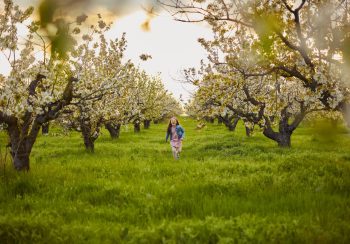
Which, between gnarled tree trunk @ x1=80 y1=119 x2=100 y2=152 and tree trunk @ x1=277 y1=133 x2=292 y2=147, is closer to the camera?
gnarled tree trunk @ x1=80 y1=119 x2=100 y2=152

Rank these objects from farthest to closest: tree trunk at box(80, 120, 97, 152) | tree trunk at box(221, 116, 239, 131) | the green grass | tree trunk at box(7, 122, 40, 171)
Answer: tree trunk at box(221, 116, 239, 131)
tree trunk at box(80, 120, 97, 152)
tree trunk at box(7, 122, 40, 171)
the green grass

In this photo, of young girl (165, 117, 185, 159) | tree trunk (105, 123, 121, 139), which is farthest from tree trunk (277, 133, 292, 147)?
tree trunk (105, 123, 121, 139)

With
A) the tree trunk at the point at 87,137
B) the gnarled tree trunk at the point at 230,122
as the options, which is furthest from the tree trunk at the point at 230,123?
the tree trunk at the point at 87,137

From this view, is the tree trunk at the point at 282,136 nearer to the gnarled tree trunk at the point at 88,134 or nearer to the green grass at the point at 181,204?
the green grass at the point at 181,204

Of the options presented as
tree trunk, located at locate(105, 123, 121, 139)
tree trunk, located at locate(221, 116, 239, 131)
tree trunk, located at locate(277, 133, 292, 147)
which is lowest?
tree trunk, located at locate(277, 133, 292, 147)

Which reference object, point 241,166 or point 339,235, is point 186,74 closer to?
point 241,166

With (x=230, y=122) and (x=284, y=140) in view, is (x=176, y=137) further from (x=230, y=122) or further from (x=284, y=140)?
(x=230, y=122)

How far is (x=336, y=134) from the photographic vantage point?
3.28m

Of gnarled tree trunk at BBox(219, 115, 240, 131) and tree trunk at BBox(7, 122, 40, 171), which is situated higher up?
gnarled tree trunk at BBox(219, 115, 240, 131)

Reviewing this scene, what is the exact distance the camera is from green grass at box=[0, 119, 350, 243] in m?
6.23

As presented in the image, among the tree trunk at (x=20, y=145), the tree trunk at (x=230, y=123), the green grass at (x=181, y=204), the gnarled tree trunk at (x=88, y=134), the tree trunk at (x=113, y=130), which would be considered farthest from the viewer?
the tree trunk at (x=230, y=123)

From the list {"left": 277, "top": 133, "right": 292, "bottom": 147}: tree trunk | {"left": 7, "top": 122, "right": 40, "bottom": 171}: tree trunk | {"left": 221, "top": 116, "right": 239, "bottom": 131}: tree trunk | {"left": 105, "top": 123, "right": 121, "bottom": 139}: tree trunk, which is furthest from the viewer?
{"left": 221, "top": 116, "right": 239, "bottom": 131}: tree trunk

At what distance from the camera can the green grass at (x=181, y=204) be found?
623 cm

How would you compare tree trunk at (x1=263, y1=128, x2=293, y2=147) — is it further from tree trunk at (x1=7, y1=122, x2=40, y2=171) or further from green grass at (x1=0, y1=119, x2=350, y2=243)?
tree trunk at (x1=7, y1=122, x2=40, y2=171)
